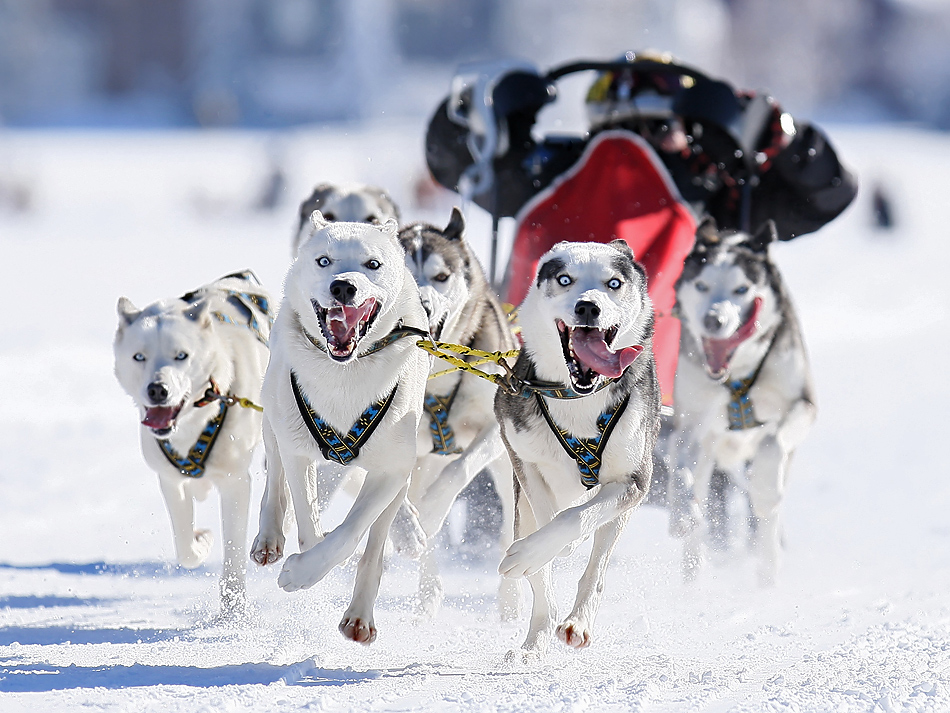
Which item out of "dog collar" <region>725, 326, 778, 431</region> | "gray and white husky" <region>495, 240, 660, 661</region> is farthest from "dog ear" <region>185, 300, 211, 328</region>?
"dog collar" <region>725, 326, 778, 431</region>

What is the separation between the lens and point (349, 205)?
4418mm

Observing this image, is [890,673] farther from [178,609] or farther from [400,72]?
[400,72]

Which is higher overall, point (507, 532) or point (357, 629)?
point (507, 532)

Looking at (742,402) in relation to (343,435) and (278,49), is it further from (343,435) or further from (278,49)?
(278,49)

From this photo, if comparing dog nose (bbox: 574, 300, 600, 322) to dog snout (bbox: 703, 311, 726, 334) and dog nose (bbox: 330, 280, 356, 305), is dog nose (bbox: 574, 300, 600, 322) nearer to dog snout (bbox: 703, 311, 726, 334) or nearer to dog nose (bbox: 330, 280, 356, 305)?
dog nose (bbox: 330, 280, 356, 305)

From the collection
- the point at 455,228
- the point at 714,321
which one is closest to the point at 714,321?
the point at 714,321

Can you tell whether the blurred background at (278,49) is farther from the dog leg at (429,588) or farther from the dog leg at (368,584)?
the dog leg at (368,584)

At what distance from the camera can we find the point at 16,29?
37.2 metres

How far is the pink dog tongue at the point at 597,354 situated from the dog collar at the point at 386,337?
1.42ft

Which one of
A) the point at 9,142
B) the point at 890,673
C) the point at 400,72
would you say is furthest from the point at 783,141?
the point at 400,72

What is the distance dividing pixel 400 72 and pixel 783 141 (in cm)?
3373

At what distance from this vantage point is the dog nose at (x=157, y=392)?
3645mm

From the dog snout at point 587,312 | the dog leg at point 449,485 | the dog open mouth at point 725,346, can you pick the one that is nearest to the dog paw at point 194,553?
the dog leg at point 449,485

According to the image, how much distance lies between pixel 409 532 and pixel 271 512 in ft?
1.41
